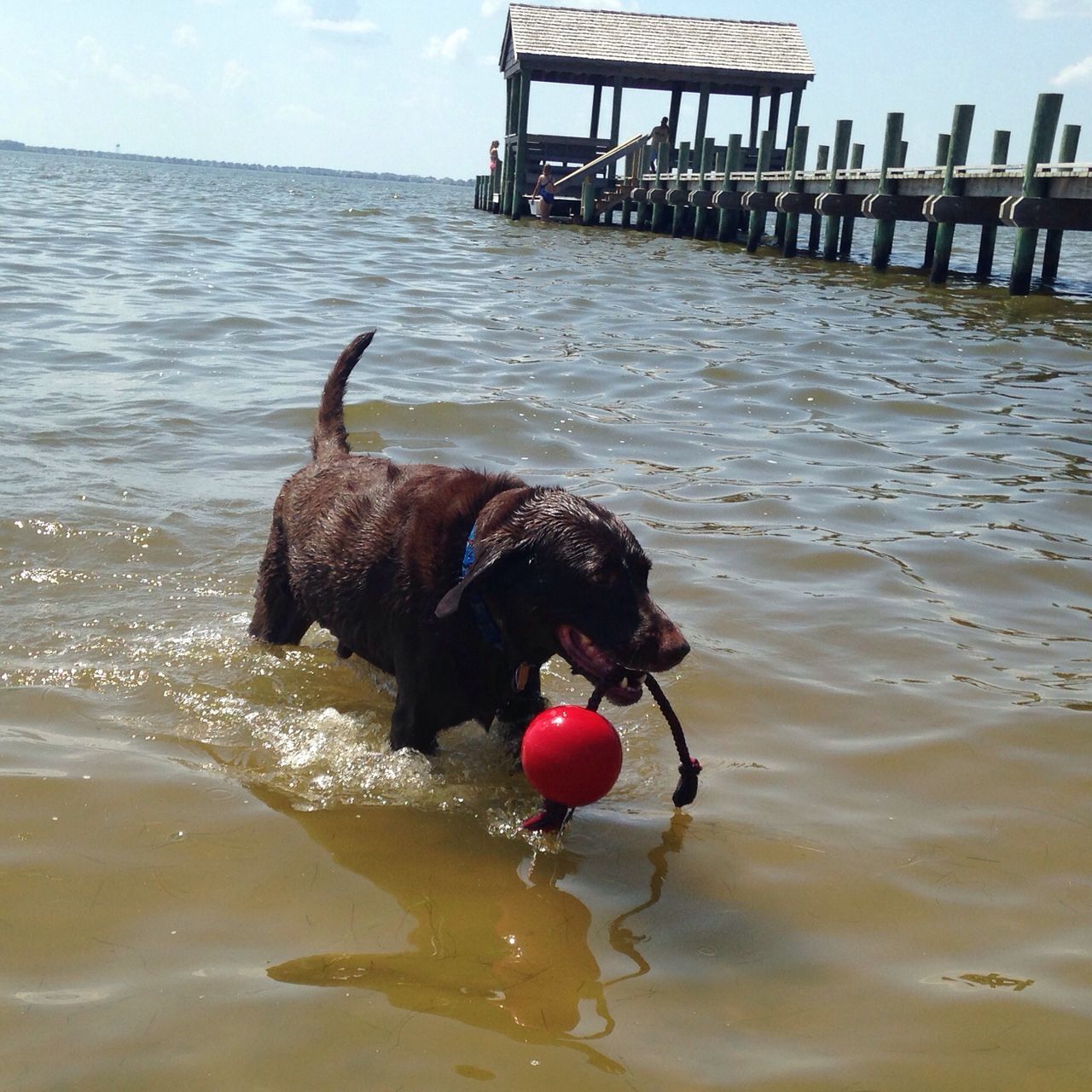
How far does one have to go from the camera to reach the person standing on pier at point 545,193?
34219 millimetres

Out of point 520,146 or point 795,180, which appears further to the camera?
point 520,146

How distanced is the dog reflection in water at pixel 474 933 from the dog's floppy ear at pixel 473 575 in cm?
67

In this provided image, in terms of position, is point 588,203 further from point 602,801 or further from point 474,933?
point 474,933

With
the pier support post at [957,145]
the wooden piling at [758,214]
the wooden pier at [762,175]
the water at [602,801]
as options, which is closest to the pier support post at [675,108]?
the wooden pier at [762,175]

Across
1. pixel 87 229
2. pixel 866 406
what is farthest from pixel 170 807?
pixel 87 229

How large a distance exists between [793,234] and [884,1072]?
2425cm

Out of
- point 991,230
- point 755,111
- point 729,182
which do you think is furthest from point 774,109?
point 991,230

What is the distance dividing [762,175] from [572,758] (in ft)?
81.9

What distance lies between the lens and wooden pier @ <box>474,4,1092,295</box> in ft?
54.5

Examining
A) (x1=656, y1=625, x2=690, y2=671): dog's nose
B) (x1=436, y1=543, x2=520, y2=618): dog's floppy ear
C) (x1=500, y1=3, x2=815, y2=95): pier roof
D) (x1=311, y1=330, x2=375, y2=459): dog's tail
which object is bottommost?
(x1=656, y1=625, x2=690, y2=671): dog's nose

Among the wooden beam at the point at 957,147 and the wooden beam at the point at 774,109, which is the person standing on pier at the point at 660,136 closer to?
the wooden beam at the point at 774,109

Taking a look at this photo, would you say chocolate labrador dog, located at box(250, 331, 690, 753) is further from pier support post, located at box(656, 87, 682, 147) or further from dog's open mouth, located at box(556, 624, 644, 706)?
pier support post, located at box(656, 87, 682, 147)

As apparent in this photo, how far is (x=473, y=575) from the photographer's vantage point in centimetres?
347

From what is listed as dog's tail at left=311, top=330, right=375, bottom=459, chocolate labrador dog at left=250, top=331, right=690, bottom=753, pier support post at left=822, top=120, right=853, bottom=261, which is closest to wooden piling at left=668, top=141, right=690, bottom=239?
pier support post at left=822, top=120, right=853, bottom=261
